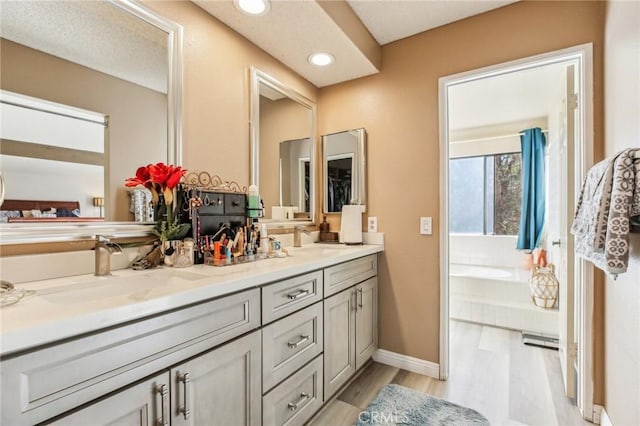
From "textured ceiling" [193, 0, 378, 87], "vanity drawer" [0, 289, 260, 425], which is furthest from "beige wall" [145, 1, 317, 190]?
"vanity drawer" [0, 289, 260, 425]

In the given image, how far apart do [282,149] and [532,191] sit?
347 cm

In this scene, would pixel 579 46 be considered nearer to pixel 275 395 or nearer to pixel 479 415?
pixel 479 415

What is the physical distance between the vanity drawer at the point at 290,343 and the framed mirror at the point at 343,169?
3.66ft

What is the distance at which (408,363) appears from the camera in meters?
2.25

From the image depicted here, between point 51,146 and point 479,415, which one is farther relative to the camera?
point 479,415

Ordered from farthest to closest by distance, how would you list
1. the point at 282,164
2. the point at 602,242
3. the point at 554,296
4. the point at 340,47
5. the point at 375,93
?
the point at 554,296 → the point at 375,93 → the point at 282,164 → the point at 340,47 → the point at 602,242

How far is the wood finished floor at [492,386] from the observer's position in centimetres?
174

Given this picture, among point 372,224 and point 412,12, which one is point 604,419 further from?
point 412,12

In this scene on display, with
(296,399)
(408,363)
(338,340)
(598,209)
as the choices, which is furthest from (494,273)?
(296,399)

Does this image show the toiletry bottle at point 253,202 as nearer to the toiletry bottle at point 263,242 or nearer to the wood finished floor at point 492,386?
the toiletry bottle at point 263,242

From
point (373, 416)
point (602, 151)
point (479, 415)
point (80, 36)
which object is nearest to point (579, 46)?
point (602, 151)

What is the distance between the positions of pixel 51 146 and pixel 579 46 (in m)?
2.66

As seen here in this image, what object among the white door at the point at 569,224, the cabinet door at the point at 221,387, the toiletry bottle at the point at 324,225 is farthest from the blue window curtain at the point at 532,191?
the cabinet door at the point at 221,387

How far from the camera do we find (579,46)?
172 centimetres
